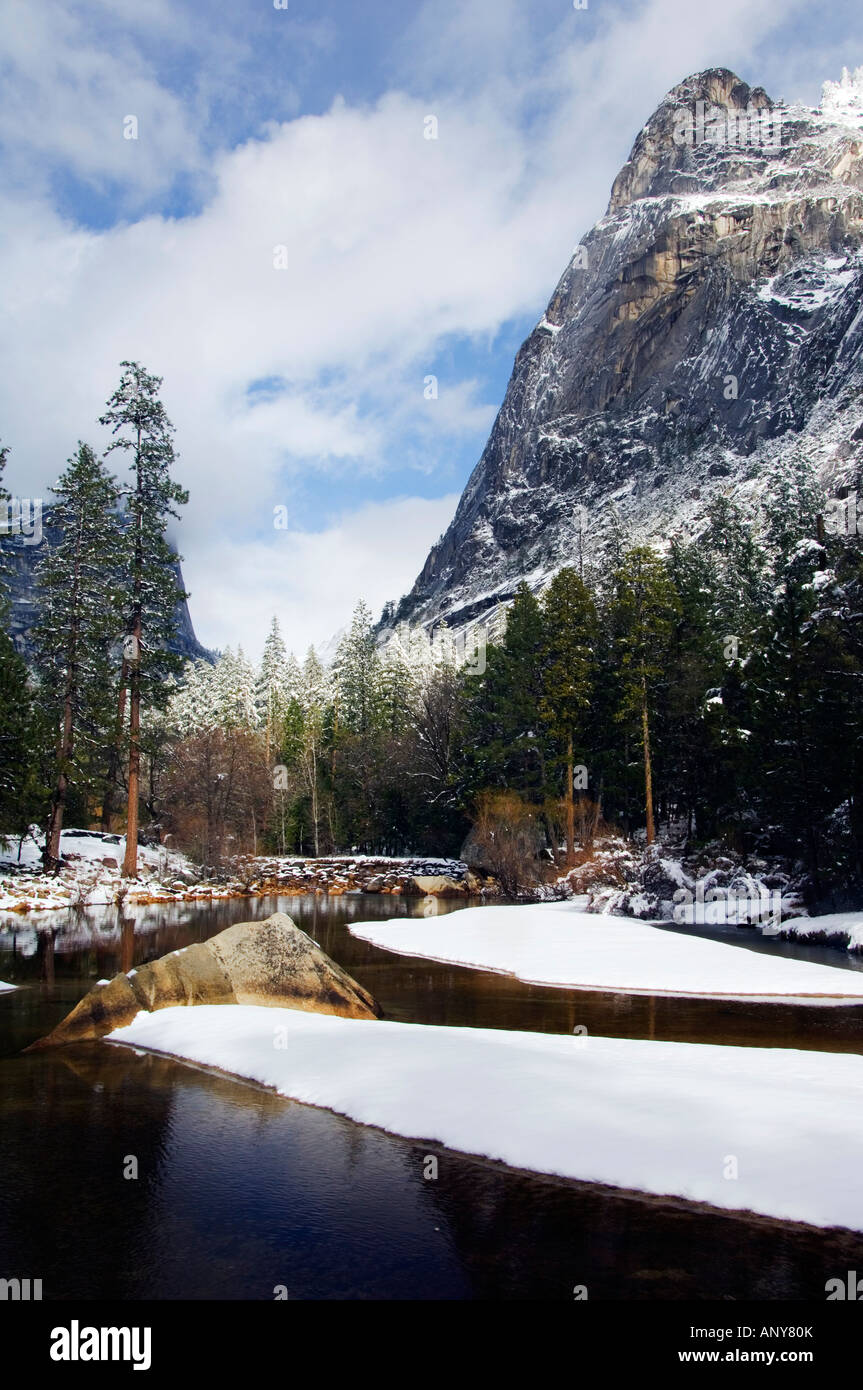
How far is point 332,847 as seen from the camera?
214 feet

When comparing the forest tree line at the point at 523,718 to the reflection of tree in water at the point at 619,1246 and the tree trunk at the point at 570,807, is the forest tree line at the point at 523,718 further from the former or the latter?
the reflection of tree in water at the point at 619,1246

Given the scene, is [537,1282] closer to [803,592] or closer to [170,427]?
[803,592]

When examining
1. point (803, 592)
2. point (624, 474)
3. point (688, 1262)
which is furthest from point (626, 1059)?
point (624, 474)

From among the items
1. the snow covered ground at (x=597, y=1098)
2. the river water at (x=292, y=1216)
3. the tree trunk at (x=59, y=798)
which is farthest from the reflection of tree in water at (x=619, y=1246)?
the tree trunk at (x=59, y=798)

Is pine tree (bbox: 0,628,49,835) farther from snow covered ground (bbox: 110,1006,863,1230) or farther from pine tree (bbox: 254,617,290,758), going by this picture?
pine tree (bbox: 254,617,290,758)

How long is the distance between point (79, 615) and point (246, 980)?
2544 centimetres

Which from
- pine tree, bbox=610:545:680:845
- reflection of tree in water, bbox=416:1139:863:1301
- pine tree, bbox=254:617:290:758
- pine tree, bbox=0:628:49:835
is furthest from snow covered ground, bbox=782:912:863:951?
pine tree, bbox=254:617:290:758

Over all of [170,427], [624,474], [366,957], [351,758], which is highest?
[624,474]

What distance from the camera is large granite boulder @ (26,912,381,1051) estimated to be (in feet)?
38.3

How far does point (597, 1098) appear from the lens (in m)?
7.37

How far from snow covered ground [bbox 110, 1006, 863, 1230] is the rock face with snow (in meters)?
108

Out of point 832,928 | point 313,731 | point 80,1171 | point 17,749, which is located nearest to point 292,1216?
point 80,1171

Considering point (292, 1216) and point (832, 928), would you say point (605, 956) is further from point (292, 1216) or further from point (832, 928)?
point (292, 1216)
